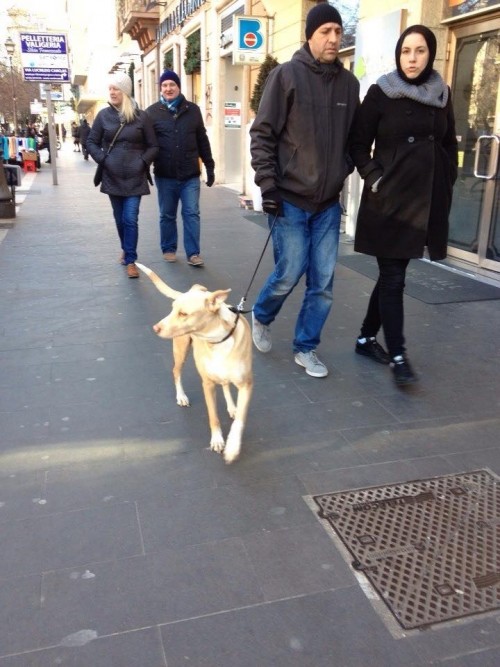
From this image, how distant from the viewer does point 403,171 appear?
3811 mm

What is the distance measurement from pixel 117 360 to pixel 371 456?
2109 mm

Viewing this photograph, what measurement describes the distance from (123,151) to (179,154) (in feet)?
2.15

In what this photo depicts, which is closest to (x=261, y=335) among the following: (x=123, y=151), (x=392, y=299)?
(x=392, y=299)

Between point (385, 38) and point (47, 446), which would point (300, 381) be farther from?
point (385, 38)

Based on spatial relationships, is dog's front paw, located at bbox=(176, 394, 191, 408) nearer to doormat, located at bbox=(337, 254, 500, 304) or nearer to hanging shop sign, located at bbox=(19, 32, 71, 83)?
doormat, located at bbox=(337, 254, 500, 304)

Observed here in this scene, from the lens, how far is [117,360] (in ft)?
14.7

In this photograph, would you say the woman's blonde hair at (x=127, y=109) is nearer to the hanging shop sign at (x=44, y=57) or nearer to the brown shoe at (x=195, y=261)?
the brown shoe at (x=195, y=261)

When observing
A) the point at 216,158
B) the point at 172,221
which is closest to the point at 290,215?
the point at 172,221

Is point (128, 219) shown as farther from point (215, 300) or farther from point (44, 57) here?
point (44, 57)

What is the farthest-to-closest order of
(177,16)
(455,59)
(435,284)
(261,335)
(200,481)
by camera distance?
(177,16) → (455,59) → (435,284) → (261,335) → (200,481)

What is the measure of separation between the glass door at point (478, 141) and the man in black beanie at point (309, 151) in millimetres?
3396

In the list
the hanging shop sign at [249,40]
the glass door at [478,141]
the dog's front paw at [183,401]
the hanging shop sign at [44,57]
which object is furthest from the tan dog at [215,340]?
the hanging shop sign at [44,57]

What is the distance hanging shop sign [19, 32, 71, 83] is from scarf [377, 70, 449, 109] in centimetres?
1515

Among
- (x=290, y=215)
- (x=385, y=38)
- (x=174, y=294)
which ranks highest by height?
(x=385, y=38)
